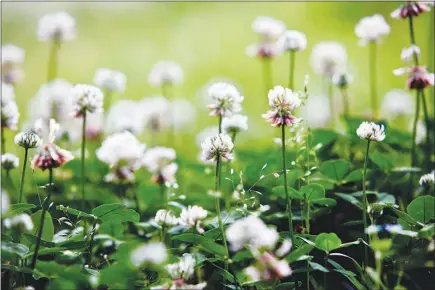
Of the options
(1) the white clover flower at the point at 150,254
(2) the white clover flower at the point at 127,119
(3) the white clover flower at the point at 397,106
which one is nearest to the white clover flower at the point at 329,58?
(3) the white clover flower at the point at 397,106

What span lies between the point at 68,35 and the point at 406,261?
1.66 meters

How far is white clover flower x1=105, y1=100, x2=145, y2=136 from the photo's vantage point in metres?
2.35

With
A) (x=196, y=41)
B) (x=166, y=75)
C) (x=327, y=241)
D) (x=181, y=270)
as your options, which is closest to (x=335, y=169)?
(x=327, y=241)

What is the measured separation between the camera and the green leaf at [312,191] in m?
1.37

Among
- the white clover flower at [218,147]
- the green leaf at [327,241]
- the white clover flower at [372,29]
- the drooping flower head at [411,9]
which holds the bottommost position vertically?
the green leaf at [327,241]

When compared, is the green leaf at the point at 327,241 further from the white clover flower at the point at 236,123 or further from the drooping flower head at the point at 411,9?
the drooping flower head at the point at 411,9

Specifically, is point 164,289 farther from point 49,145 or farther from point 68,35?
point 68,35

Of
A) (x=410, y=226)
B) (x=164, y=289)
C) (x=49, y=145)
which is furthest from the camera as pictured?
A: (x=410, y=226)

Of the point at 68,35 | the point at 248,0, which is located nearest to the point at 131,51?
the point at 248,0

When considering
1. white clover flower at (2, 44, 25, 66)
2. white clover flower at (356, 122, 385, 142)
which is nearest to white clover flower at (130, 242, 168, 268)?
white clover flower at (356, 122, 385, 142)

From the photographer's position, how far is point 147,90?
470cm

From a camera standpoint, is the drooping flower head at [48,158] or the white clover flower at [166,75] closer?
the drooping flower head at [48,158]

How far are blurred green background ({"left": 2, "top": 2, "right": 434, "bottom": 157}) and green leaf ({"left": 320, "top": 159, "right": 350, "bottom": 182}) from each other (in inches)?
85.9

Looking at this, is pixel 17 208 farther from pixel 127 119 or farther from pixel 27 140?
pixel 127 119
